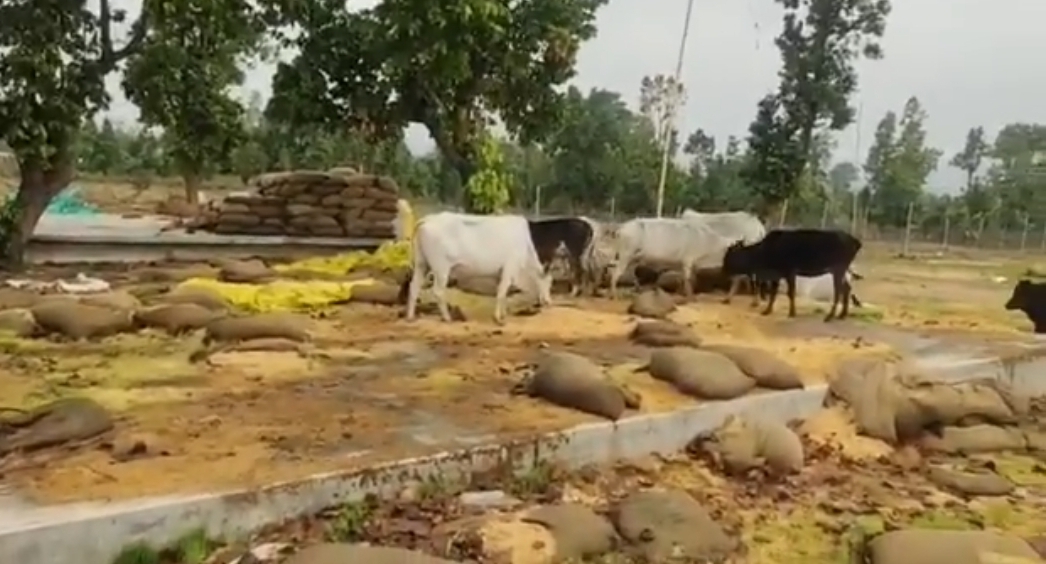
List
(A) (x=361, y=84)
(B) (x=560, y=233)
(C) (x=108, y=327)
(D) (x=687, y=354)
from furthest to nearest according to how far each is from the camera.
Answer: (A) (x=361, y=84), (B) (x=560, y=233), (C) (x=108, y=327), (D) (x=687, y=354)

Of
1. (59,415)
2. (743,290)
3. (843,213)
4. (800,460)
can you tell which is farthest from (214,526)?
(843,213)

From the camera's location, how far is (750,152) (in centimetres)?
2223

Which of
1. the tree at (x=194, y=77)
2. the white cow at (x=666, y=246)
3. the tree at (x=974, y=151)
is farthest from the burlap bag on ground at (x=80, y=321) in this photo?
the tree at (x=974, y=151)

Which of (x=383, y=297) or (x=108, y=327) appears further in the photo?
(x=383, y=297)

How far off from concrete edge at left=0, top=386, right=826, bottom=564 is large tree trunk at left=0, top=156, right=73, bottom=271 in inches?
358

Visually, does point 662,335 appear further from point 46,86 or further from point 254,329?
point 46,86

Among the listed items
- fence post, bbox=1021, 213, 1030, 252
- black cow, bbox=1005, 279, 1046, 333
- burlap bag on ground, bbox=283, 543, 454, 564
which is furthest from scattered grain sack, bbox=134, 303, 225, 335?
fence post, bbox=1021, 213, 1030, 252

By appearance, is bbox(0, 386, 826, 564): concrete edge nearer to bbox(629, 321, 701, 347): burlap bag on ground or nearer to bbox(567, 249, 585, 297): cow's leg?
bbox(629, 321, 701, 347): burlap bag on ground

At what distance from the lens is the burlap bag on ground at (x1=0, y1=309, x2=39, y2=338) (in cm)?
740

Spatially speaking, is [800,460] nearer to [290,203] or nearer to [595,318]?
[595,318]

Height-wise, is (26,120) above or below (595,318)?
above

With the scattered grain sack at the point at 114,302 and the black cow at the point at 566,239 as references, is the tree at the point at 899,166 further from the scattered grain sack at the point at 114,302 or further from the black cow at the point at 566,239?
the scattered grain sack at the point at 114,302

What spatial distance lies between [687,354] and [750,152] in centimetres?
1625

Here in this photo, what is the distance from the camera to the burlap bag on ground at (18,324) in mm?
7398
